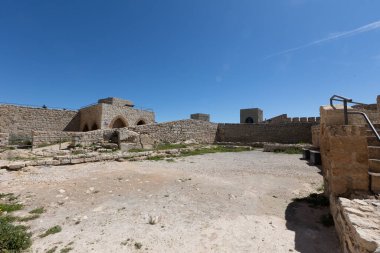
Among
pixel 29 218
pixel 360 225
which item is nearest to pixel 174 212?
pixel 29 218

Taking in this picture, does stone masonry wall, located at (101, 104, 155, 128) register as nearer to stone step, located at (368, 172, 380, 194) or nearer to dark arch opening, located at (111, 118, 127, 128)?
dark arch opening, located at (111, 118, 127, 128)

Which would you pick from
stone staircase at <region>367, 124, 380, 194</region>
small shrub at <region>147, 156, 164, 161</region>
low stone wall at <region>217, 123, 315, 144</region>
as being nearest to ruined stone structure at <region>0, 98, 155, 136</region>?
low stone wall at <region>217, 123, 315, 144</region>

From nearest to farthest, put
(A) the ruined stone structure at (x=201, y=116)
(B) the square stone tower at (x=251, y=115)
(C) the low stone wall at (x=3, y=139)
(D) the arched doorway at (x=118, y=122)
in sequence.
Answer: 1. (C) the low stone wall at (x=3, y=139)
2. (D) the arched doorway at (x=118, y=122)
3. (A) the ruined stone structure at (x=201, y=116)
4. (B) the square stone tower at (x=251, y=115)

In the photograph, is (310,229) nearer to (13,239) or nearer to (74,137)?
(13,239)

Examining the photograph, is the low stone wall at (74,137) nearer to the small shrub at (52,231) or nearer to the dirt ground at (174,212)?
the dirt ground at (174,212)

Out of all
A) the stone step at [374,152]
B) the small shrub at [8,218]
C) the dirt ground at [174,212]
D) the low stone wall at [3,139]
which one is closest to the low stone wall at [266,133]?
the dirt ground at [174,212]

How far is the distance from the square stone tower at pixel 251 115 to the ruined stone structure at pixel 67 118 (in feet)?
54.2

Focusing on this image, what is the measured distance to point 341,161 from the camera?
4.00 metres

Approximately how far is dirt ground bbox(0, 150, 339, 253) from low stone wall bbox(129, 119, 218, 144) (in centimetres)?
1222

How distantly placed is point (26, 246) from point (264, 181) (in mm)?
6116

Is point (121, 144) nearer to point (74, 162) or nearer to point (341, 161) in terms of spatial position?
point (74, 162)

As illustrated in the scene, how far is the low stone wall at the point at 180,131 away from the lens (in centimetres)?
1986

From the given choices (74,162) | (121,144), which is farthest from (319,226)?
(121,144)

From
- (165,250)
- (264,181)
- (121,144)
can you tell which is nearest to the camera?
(165,250)
